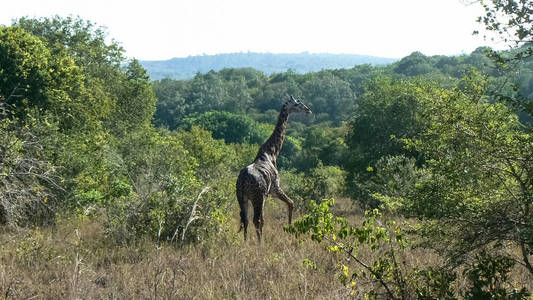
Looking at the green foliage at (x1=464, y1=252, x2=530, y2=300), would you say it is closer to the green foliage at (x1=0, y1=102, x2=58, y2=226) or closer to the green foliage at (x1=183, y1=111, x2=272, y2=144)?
the green foliage at (x1=0, y1=102, x2=58, y2=226)

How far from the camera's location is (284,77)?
149250 mm

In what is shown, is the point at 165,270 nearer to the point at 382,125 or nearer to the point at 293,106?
the point at 293,106

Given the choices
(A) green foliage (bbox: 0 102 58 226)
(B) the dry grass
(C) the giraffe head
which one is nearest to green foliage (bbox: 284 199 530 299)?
(B) the dry grass

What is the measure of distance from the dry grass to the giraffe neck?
7.32 feet

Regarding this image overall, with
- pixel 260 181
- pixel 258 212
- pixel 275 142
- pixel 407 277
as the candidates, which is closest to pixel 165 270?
pixel 407 277

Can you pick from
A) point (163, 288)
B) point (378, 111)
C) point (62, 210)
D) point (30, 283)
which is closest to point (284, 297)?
point (163, 288)

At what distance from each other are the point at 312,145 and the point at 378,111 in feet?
143

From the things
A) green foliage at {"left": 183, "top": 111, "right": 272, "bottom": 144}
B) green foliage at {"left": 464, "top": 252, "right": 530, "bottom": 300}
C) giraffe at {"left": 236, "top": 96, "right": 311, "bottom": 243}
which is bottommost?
green foliage at {"left": 183, "top": 111, "right": 272, "bottom": 144}

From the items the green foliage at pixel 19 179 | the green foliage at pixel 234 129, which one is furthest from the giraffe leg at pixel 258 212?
the green foliage at pixel 234 129

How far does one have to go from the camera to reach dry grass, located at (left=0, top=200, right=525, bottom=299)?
206 inches

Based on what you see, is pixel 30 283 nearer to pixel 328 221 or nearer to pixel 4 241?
pixel 4 241

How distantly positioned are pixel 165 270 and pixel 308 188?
1285 centimetres

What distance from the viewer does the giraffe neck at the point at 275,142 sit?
10290mm

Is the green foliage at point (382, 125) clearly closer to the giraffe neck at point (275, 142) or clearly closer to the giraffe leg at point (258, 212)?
the giraffe neck at point (275, 142)
